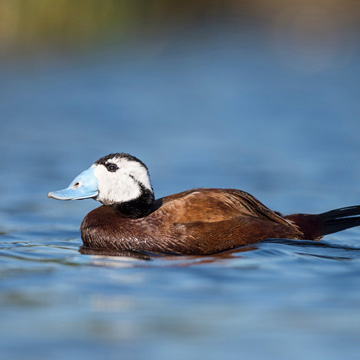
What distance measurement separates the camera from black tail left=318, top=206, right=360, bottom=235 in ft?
23.1

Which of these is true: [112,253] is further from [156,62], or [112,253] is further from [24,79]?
[156,62]

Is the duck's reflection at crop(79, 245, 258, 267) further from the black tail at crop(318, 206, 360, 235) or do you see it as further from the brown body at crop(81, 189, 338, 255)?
the black tail at crop(318, 206, 360, 235)

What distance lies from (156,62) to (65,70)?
82.4 inches

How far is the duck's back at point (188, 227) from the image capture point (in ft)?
21.2

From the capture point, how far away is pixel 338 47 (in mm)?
17641

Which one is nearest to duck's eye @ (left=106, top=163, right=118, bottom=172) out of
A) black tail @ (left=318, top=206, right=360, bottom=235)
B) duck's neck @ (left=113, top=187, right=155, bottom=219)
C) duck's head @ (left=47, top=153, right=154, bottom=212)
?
duck's head @ (left=47, top=153, right=154, bottom=212)

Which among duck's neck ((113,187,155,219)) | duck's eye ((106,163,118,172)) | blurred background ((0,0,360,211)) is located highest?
blurred background ((0,0,360,211))

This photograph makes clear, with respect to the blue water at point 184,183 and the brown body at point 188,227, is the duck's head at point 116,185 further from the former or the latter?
the blue water at point 184,183

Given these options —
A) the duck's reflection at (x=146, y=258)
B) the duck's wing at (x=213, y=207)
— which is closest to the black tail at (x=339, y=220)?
the duck's wing at (x=213, y=207)

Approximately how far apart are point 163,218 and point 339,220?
1539mm

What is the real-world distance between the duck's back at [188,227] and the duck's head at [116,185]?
0.13m

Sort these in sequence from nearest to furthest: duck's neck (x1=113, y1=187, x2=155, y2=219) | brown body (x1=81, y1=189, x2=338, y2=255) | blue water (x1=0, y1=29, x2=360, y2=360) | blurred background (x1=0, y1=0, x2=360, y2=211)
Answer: blue water (x1=0, y1=29, x2=360, y2=360), brown body (x1=81, y1=189, x2=338, y2=255), duck's neck (x1=113, y1=187, x2=155, y2=219), blurred background (x1=0, y1=0, x2=360, y2=211)

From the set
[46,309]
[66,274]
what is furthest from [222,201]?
[46,309]

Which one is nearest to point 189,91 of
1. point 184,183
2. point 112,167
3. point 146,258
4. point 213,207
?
point 184,183
